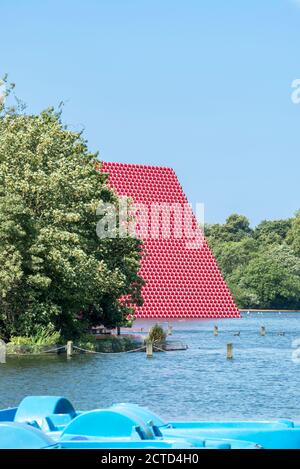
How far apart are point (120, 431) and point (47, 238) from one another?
79.1 ft

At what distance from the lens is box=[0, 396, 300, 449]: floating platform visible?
7.92 meters

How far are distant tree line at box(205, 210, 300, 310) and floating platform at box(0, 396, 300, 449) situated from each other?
9146 centimetres

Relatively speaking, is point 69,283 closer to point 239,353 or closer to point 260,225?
point 239,353

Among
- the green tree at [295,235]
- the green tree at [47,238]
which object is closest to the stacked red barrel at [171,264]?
the green tree at [47,238]

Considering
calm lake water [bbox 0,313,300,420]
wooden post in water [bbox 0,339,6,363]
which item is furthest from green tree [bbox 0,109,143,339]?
calm lake water [bbox 0,313,300,420]

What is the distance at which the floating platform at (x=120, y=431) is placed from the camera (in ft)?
26.0

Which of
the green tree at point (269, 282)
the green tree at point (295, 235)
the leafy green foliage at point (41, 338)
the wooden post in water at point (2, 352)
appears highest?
the green tree at point (295, 235)

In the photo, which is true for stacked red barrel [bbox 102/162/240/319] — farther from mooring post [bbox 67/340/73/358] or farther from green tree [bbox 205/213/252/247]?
green tree [bbox 205/213/252/247]

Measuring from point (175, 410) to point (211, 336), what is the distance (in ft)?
100

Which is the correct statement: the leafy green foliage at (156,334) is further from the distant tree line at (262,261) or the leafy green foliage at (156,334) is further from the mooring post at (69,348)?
the distant tree line at (262,261)

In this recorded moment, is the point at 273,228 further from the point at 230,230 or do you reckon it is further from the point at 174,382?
the point at 174,382

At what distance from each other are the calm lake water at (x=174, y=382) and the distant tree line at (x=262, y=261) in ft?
208

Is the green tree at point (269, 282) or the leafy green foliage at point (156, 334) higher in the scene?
the green tree at point (269, 282)
